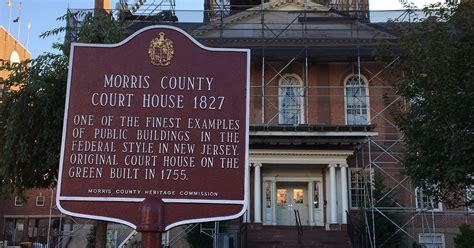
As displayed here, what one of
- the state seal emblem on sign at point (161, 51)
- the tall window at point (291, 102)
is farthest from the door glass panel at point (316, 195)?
the state seal emblem on sign at point (161, 51)

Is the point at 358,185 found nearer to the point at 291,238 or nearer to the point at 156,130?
the point at 291,238

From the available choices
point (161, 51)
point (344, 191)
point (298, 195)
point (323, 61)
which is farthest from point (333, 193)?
point (161, 51)

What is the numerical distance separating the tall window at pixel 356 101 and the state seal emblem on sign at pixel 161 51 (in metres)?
18.0

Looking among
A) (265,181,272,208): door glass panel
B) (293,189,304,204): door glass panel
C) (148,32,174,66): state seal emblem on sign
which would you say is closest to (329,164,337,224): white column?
(293,189,304,204): door glass panel

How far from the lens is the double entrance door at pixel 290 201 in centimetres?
2216

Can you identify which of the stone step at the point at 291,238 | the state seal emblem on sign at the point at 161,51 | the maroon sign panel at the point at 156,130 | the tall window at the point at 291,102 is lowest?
the stone step at the point at 291,238

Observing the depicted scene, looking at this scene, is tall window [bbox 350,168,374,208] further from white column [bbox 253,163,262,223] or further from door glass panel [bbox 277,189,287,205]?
white column [bbox 253,163,262,223]

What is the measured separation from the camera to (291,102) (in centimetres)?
2316

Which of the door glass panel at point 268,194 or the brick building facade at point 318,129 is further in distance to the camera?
the door glass panel at point 268,194

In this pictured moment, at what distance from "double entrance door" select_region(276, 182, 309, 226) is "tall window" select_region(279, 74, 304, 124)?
9.22ft

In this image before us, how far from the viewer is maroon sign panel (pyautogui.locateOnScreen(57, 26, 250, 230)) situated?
Answer: 16.6ft

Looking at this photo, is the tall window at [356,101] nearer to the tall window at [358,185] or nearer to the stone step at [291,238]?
the tall window at [358,185]

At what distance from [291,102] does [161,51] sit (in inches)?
708

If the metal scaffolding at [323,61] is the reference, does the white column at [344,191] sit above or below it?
below
